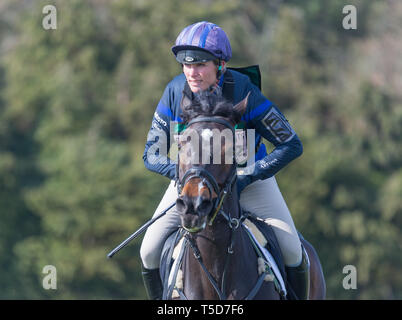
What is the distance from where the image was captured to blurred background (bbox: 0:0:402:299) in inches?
1542

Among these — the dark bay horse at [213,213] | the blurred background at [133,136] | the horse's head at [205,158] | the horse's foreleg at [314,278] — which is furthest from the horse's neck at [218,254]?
the blurred background at [133,136]

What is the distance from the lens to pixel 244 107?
6.63 meters

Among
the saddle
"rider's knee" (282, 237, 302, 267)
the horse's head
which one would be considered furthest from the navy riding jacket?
"rider's knee" (282, 237, 302, 267)

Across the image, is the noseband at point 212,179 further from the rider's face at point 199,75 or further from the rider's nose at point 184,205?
the rider's face at point 199,75

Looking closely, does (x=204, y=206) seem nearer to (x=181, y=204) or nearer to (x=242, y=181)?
(x=181, y=204)

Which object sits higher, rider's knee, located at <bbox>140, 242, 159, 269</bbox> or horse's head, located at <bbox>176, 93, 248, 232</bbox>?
horse's head, located at <bbox>176, 93, 248, 232</bbox>

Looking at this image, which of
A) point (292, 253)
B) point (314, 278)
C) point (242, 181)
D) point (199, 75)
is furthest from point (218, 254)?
point (314, 278)

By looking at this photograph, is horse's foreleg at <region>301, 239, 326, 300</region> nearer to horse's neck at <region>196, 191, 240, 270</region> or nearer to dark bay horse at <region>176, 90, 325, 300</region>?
dark bay horse at <region>176, 90, 325, 300</region>

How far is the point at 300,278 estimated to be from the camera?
8.08 m

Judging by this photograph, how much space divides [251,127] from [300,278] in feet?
5.72

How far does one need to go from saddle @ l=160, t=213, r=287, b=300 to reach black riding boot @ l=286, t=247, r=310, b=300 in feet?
1.15

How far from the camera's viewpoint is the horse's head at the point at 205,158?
5887 millimetres

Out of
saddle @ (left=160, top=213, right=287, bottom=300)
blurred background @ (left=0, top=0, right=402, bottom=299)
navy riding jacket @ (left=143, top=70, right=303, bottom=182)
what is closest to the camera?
saddle @ (left=160, top=213, right=287, bottom=300)
